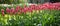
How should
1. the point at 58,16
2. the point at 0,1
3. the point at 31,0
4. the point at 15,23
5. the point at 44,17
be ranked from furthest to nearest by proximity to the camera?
the point at 31,0, the point at 0,1, the point at 58,16, the point at 44,17, the point at 15,23

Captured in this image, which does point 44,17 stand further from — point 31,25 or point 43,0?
point 43,0

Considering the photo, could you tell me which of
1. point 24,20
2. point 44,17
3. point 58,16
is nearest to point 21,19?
point 24,20

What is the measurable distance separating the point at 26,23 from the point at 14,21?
0.22 m

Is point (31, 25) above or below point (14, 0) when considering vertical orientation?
above

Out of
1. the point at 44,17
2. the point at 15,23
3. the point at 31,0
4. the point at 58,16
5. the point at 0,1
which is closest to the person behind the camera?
the point at 15,23

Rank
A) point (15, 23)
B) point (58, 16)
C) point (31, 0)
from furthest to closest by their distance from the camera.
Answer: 1. point (31, 0)
2. point (58, 16)
3. point (15, 23)

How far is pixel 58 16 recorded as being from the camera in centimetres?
479

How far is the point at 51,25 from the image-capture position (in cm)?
450

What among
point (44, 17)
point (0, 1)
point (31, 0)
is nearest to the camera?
point (44, 17)

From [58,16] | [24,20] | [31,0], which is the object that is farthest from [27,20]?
[31,0]

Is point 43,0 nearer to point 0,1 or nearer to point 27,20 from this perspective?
point 0,1

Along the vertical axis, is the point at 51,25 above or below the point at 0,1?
above

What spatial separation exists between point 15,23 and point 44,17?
0.81 meters

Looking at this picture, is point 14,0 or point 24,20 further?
point 14,0
